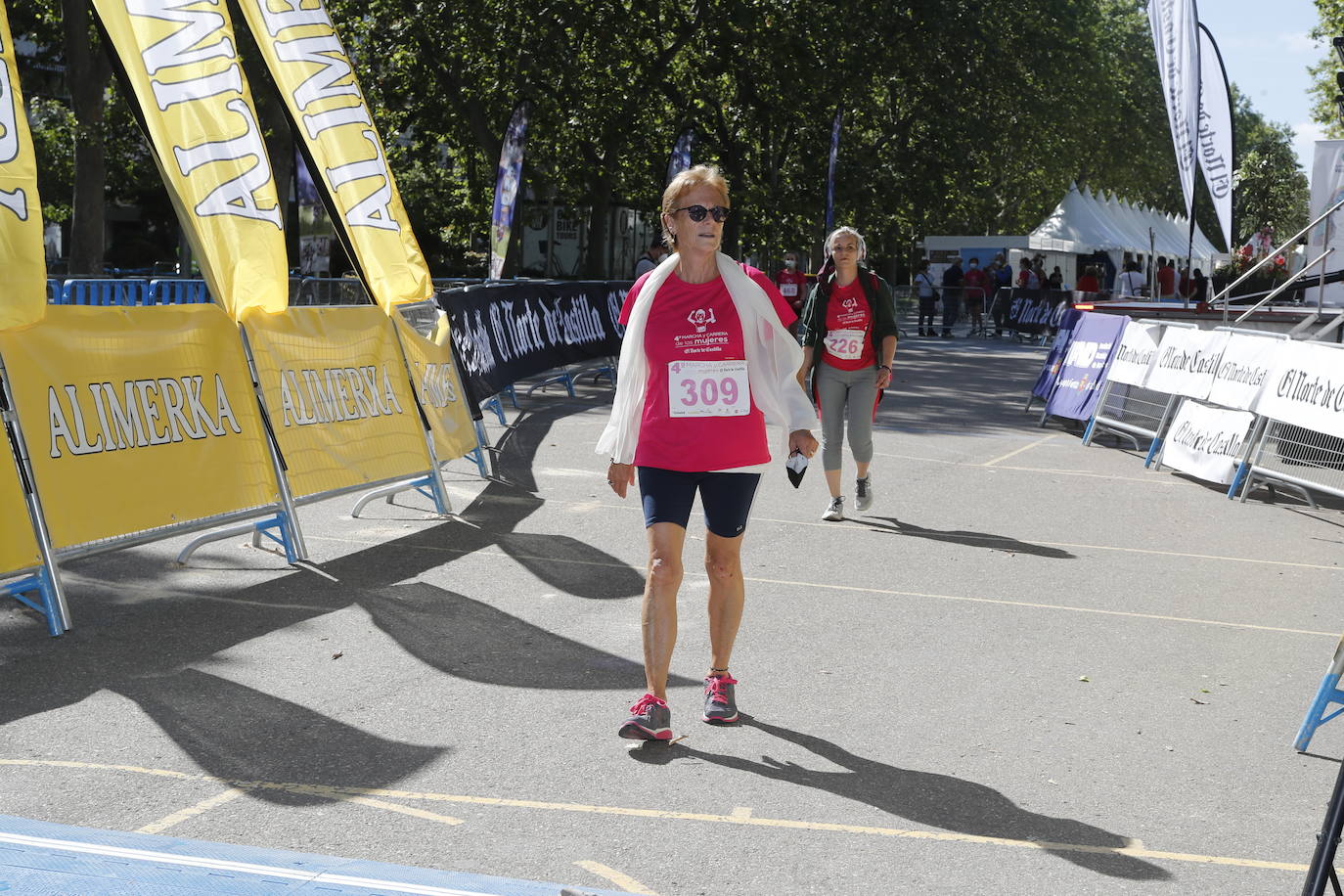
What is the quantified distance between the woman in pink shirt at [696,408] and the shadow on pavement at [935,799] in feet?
1.00

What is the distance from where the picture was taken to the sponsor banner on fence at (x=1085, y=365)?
15320mm

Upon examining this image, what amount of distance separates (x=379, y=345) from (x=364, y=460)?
33.2 inches

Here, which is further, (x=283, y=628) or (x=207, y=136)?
(x=207, y=136)

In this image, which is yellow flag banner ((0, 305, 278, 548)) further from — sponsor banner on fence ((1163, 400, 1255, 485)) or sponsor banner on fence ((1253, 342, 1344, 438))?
sponsor banner on fence ((1163, 400, 1255, 485))

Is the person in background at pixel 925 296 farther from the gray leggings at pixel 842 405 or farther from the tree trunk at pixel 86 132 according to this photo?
the gray leggings at pixel 842 405

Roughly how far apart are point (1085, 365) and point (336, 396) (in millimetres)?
9867

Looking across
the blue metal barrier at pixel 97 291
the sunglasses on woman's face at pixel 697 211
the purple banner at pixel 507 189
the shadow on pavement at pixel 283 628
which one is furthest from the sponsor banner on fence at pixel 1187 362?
the blue metal barrier at pixel 97 291

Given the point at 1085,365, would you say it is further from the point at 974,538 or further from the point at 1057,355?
the point at 974,538

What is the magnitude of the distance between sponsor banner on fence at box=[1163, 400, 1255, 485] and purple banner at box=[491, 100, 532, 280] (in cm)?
975

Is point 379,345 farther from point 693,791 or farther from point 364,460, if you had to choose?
point 693,791

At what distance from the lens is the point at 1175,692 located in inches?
233

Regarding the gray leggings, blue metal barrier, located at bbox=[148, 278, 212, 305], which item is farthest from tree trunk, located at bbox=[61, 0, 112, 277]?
the gray leggings

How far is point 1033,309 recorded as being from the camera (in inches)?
1412

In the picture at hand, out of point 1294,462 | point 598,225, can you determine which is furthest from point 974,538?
point 598,225
